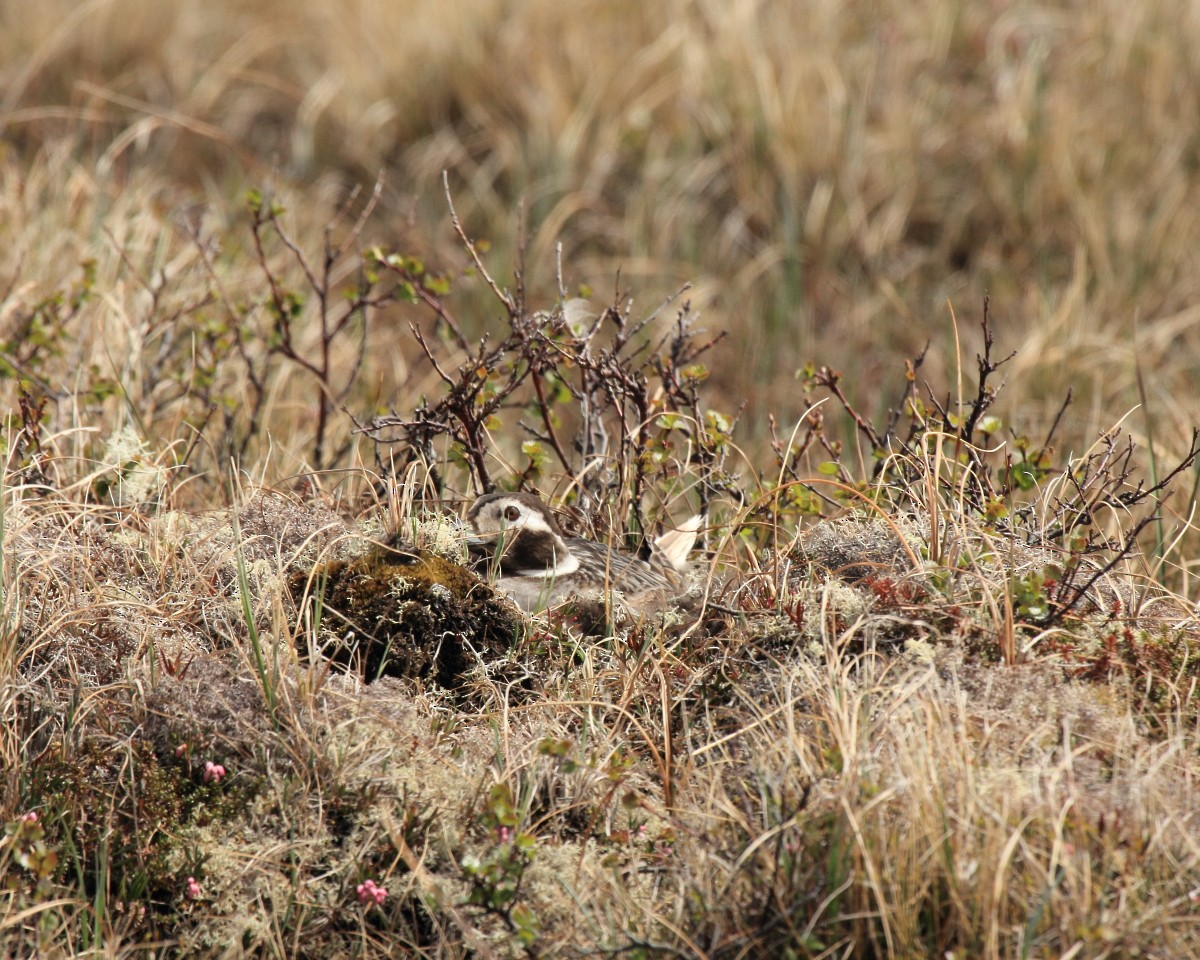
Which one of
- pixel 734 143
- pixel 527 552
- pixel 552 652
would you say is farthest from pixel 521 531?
pixel 734 143

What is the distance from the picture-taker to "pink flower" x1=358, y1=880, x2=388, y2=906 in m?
2.91

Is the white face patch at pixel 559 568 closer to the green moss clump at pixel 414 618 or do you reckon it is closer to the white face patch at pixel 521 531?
the white face patch at pixel 521 531

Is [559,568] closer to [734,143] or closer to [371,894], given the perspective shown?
[371,894]

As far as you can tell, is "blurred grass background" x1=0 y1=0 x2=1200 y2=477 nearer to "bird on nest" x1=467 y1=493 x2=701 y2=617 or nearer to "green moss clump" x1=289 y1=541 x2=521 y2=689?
"bird on nest" x1=467 y1=493 x2=701 y2=617

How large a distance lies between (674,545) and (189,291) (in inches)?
115

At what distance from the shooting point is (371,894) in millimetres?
2918

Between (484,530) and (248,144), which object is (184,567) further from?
(248,144)

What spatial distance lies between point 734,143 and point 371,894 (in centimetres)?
642

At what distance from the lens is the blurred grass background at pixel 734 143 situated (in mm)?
8055

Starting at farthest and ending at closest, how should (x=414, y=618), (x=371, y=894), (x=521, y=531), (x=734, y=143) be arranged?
1. (x=734, y=143)
2. (x=521, y=531)
3. (x=414, y=618)
4. (x=371, y=894)

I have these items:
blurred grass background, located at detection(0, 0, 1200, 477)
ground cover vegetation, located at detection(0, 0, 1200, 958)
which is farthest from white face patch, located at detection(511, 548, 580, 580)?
blurred grass background, located at detection(0, 0, 1200, 477)

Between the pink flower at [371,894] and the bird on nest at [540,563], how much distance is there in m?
0.90

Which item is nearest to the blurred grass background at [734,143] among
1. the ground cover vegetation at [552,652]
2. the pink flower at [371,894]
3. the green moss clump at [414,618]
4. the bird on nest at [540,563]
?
the ground cover vegetation at [552,652]

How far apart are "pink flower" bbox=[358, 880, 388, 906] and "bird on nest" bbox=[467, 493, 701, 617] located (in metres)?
0.90
